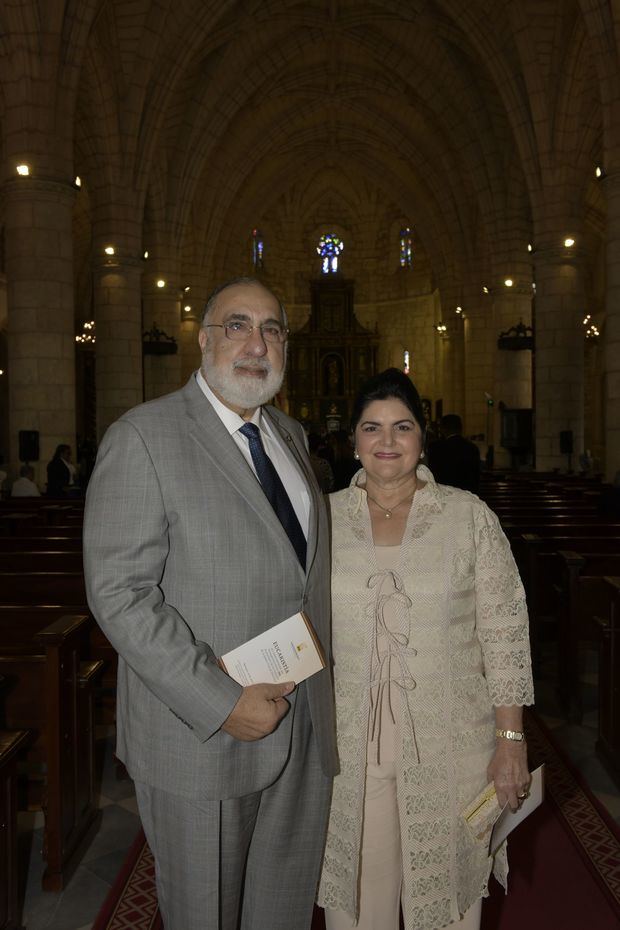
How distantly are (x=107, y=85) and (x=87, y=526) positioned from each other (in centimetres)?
1671

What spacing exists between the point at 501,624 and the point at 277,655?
689 millimetres

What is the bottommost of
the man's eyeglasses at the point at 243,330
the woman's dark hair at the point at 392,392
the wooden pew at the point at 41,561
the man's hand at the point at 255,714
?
the wooden pew at the point at 41,561

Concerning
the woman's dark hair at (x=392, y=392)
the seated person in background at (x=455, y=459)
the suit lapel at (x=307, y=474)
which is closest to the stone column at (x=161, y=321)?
the seated person in background at (x=455, y=459)

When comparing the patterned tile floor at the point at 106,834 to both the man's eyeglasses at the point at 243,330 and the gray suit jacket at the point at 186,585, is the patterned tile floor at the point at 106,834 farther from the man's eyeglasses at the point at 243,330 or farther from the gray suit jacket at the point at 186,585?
the man's eyeglasses at the point at 243,330

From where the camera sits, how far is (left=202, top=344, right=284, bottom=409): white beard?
2193mm

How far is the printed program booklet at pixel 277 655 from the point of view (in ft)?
6.42

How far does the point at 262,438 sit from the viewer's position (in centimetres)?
231

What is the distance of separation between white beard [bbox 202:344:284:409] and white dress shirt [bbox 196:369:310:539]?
0.03m

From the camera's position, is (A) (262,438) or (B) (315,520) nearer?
(B) (315,520)

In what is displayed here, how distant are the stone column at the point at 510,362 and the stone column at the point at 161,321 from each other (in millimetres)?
8657

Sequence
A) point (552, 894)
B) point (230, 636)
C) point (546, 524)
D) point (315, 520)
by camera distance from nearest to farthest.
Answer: point (230, 636) < point (315, 520) < point (552, 894) < point (546, 524)

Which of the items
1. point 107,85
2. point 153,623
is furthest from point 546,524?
point 107,85

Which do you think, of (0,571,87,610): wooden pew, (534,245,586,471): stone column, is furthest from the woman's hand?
(534,245,586,471): stone column

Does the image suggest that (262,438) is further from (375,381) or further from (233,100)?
(233,100)
